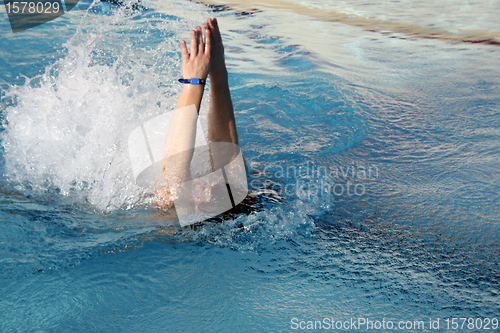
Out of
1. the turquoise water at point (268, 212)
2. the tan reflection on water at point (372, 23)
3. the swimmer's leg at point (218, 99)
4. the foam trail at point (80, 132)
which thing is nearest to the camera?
the turquoise water at point (268, 212)

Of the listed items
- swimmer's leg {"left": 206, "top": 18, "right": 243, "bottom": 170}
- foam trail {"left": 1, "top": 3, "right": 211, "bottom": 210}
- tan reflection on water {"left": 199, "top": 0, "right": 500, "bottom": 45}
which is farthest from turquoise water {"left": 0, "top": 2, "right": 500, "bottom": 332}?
tan reflection on water {"left": 199, "top": 0, "right": 500, "bottom": 45}

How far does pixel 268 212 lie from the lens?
2.31 m

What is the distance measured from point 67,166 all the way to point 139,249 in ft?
3.54

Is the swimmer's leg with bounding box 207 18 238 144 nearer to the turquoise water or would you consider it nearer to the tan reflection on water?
the turquoise water

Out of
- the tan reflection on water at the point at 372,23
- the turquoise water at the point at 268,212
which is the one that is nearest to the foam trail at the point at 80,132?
the turquoise water at the point at 268,212

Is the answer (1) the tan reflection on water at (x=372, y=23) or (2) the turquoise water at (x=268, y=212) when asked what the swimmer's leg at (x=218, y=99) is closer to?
(2) the turquoise water at (x=268, y=212)

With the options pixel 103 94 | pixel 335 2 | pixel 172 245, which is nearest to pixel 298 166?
pixel 172 245

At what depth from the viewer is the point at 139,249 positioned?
201cm

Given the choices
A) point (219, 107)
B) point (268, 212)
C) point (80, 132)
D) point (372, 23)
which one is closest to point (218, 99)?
point (219, 107)

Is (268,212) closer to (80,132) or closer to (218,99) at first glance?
(218,99)

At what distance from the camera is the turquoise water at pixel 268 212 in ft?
5.62

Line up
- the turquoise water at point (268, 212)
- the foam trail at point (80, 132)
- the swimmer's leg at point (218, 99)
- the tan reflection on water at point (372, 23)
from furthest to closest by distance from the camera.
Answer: the tan reflection on water at point (372, 23)
the foam trail at point (80, 132)
the swimmer's leg at point (218, 99)
the turquoise water at point (268, 212)

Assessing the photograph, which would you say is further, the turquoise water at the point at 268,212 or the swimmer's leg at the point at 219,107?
the swimmer's leg at the point at 219,107

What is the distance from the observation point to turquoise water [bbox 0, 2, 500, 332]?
5.62 feet
